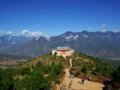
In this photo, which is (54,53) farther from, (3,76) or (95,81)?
(95,81)

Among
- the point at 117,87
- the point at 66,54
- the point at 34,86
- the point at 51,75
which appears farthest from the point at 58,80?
the point at 66,54

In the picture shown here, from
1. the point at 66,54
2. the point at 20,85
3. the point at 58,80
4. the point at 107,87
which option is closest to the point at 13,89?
the point at 20,85

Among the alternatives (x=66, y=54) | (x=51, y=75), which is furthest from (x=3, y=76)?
(x=66, y=54)

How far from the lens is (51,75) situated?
77.2 metres

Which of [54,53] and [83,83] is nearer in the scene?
[83,83]

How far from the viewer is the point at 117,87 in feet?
198

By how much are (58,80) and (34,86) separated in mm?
11229

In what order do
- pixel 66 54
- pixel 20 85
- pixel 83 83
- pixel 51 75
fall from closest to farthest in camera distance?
pixel 20 85 → pixel 83 83 → pixel 51 75 → pixel 66 54

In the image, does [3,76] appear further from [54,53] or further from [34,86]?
[54,53]

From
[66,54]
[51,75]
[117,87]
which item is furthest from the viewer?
[66,54]

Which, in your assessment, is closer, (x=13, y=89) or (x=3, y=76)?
(x=13, y=89)

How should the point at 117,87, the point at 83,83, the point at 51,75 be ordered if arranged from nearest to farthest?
the point at 117,87
the point at 83,83
the point at 51,75

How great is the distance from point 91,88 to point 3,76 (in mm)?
31621

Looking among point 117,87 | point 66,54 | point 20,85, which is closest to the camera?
point 117,87
